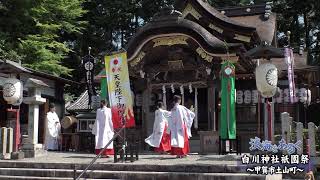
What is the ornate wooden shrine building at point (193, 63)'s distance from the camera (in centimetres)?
1529

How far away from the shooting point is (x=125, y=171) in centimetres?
1051

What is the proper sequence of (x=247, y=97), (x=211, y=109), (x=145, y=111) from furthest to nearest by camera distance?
(x=145, y=111)
(x=247, y=97)
(x=211, y=109)

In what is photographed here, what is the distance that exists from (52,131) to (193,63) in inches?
266

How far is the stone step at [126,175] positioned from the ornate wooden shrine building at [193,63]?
545 cm

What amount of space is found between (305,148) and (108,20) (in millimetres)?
21874

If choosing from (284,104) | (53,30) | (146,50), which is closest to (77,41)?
(53,30)

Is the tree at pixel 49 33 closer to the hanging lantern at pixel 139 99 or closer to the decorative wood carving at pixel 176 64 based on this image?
the hanging lantern at pixel 139 99

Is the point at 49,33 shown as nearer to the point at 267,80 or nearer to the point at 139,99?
the point at 139,99

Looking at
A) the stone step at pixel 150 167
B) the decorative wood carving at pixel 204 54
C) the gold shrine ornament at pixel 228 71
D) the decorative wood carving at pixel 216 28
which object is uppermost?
the decorative wood carving at pixel 216 28

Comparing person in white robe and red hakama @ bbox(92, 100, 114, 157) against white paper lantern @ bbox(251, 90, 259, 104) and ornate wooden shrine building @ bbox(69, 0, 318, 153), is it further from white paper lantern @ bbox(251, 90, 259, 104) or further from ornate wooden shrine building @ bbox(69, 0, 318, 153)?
white paper lantern @ bbox(251, 90, 259, 104)

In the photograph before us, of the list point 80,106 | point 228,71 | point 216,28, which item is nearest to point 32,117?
point 228,71

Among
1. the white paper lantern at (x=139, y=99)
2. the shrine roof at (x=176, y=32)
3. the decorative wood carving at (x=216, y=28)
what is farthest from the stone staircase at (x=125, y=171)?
the decorative wood carving at (x=216, y=28)

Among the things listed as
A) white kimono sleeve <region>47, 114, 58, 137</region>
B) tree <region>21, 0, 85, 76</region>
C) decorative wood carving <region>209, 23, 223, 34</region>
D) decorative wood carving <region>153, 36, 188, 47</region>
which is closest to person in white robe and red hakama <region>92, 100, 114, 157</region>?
decorative wood carving <region>153, 36, 188, 47</region>

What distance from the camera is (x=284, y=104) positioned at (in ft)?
56.3
